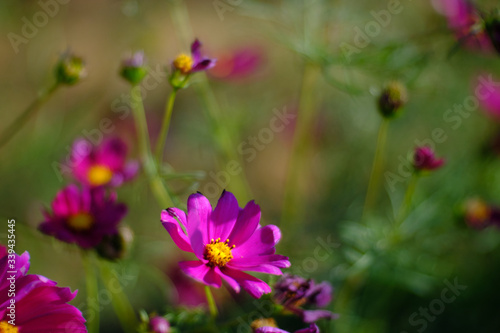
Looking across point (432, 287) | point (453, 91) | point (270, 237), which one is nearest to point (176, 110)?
point (453, 91)

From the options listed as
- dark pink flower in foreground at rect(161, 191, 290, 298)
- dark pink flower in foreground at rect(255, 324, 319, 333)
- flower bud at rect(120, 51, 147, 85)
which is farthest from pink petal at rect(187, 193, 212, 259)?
flower bud at rect(120, 51, 147, 85)

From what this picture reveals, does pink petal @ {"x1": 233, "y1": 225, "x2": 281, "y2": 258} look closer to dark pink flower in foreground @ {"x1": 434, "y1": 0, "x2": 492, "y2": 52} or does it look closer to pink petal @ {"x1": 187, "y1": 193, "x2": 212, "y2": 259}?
pink petal @ {"x1": 187, "y1": 193, "x2": 212, "y2": 259}

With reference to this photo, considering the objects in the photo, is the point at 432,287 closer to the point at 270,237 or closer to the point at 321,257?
the point at 321,257

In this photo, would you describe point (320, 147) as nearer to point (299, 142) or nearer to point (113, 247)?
point (299, 142)

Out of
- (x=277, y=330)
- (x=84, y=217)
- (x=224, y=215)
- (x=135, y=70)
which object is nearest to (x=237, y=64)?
(x=135, y=70)

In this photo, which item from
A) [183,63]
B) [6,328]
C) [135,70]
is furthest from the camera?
[135,70]

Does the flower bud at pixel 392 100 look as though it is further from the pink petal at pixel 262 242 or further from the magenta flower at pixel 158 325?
the magenta flower at pixel 158 325
